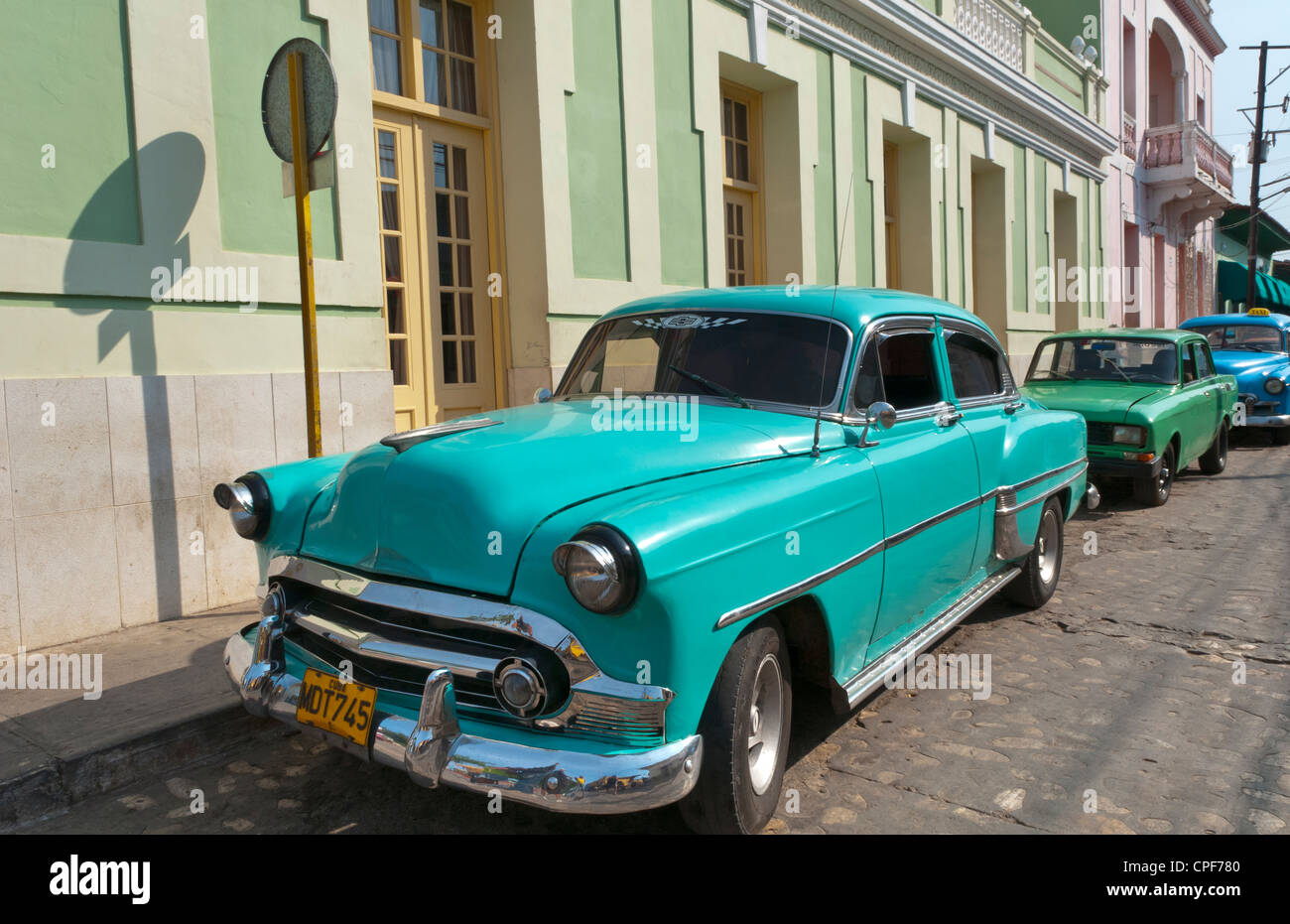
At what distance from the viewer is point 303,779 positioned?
132 inches

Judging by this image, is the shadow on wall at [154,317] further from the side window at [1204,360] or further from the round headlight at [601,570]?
the side window at [1204,360]

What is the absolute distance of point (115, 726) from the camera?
137 inches

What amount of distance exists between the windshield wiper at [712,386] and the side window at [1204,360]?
7517mm

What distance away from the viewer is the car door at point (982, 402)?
432 centimetres

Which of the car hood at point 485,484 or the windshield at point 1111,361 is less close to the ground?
the windshield at point 1111,361

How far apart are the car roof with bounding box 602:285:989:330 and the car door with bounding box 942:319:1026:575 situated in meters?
0.40

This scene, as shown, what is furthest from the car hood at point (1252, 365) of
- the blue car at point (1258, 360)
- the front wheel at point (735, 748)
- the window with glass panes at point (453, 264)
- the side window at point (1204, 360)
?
the front wheel at point (735, 748)

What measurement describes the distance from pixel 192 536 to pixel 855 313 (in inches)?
144

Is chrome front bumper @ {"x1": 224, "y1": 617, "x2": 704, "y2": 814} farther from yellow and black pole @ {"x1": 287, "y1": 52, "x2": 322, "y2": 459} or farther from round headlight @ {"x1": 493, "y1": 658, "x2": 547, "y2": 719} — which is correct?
yellow and black pole @ {"x1": 287, "y1": 52, "x2": 322, "y2": 459}

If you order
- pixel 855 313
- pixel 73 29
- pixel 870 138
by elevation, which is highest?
pixel 870 138

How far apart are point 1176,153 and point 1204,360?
17.2 meters

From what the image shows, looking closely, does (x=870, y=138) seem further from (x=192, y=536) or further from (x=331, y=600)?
(x=331, y=600)

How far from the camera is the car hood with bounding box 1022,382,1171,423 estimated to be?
787cm
